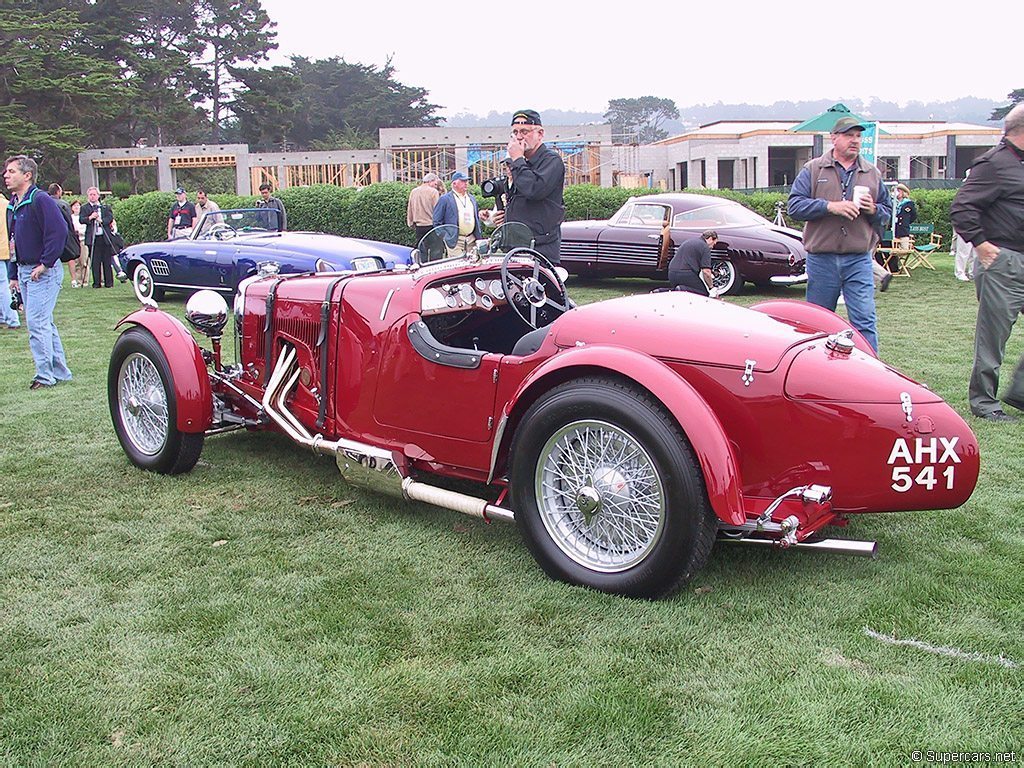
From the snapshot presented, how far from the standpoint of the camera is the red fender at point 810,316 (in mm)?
3859

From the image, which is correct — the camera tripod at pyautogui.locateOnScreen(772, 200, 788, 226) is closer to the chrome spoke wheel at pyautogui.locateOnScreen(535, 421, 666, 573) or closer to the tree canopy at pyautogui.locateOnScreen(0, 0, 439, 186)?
the chrome spoke wheel at pyautogui.locateOnScreen(535, 421, 666, 573)

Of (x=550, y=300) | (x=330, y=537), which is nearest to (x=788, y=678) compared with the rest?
(x=330, y=537)

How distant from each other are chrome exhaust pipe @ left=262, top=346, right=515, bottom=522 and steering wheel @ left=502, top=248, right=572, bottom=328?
40.7 inches

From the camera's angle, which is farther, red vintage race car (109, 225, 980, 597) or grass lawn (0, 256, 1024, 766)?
red vintage race car (109, 225, 980, 597)

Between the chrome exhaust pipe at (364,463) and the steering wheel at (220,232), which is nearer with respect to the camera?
the chrome exhaust pipe at (364,463)

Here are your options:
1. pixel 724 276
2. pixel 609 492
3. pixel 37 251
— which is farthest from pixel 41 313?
pixel 724 276

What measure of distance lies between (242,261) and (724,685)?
9.64 m

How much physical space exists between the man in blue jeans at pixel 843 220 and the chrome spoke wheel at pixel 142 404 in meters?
4.10

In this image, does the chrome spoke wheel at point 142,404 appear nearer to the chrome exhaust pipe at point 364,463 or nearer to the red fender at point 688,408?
the chrome exhaust pipe at point 364,463

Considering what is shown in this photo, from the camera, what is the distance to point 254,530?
3988mm

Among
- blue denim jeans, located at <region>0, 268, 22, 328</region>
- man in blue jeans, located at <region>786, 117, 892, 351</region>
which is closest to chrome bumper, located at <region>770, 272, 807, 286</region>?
man in blue jeans, located at <region>786, 117, 892, 351</region>

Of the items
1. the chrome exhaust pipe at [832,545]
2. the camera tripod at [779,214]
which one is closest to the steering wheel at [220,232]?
the camera tripod at [779,214]

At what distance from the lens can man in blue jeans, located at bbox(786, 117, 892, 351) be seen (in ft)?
18.4

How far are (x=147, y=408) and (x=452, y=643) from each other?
2.80 metres
